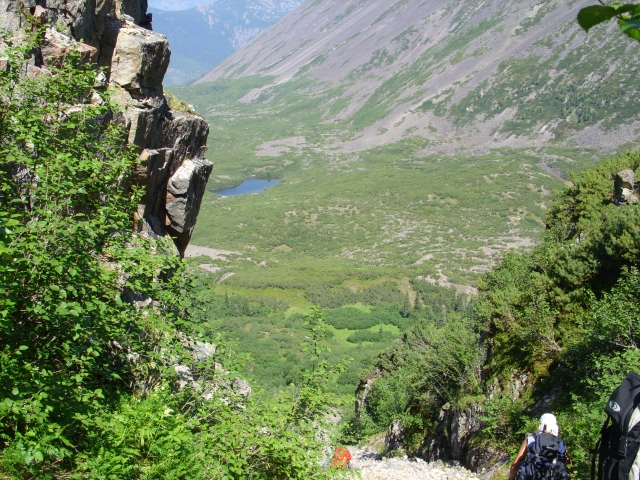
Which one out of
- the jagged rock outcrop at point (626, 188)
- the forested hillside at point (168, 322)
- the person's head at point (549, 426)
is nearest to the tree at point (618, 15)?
the forested hillside at point (168, 322)

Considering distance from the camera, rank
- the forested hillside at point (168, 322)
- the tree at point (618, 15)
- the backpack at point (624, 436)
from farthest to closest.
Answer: the forested hillside at point (168, 322) < the backpack at point (624, 436) < the tree at point (618, 15)

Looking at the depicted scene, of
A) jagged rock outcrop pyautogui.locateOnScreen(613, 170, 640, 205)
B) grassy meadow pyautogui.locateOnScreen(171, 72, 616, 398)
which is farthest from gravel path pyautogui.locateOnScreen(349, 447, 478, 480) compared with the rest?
grassy meadow pyautogui.locateOnScreen(171, 72, 616, 398)

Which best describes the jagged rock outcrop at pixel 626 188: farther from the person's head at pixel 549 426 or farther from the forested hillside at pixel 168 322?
the person's head at pixel 549 426

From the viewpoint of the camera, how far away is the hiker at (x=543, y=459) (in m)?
5.43

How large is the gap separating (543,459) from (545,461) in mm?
27

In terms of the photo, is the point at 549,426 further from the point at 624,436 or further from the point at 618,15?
the point at 618,15

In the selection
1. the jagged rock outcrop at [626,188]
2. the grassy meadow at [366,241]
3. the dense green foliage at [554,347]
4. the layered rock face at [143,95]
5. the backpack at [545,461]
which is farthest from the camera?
the grassy meadow at [366,241]

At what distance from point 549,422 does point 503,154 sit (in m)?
199

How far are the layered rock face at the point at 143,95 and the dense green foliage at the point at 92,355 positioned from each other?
4184mm

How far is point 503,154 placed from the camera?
190000mm

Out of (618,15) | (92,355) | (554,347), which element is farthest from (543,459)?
(554,347)

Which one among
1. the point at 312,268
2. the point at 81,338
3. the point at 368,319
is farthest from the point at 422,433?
the point at 312,268

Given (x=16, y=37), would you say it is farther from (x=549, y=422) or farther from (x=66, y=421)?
(x=549, y=422)

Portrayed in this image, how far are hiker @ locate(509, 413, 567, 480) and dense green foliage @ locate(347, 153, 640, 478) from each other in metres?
2.68
